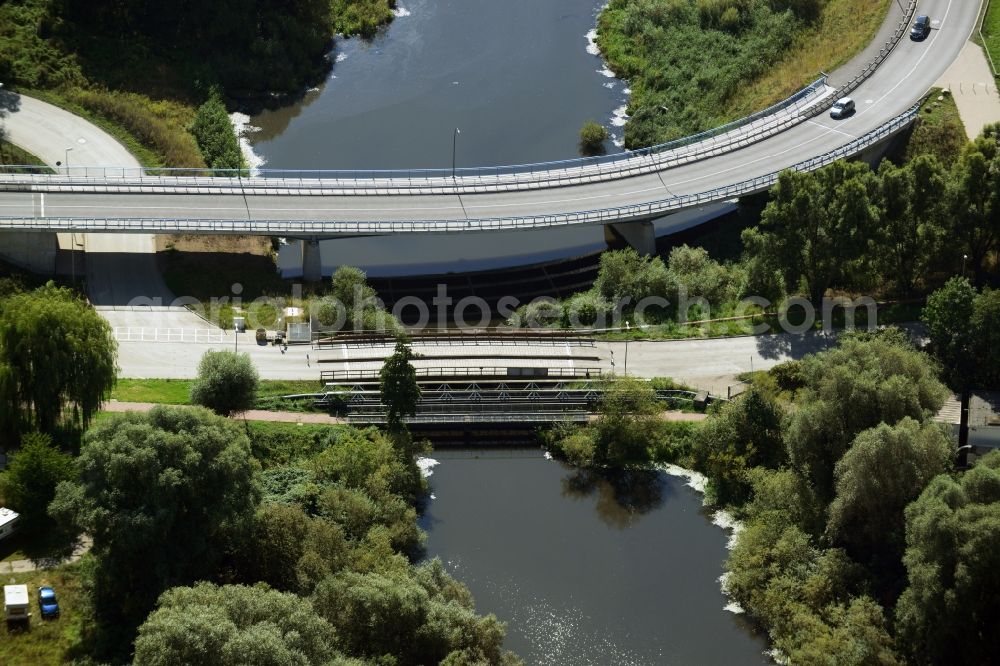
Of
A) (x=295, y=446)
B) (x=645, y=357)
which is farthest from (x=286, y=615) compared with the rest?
(x=645, y=357)

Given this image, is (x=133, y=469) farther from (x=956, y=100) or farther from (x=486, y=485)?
(x=956, y=100)

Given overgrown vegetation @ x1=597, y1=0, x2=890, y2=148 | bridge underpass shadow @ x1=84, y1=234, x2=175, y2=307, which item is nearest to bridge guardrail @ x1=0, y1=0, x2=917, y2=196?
bridge underpass shadow @ x1=84, y1=234, x2=175, y2=307

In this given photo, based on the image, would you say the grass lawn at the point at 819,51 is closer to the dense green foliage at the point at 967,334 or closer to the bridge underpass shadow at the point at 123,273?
the dense green foliage at the point at 967,334

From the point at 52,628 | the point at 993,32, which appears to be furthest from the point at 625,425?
the point at 993,32

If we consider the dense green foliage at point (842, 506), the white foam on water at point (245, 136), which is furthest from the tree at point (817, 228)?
the white foam on water at point (245, 136)

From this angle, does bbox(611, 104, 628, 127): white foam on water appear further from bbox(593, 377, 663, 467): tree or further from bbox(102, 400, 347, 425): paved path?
bbox(102, 400, 347, 425): paved path

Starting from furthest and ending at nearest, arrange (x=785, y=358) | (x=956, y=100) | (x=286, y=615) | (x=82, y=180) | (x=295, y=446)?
1. (x=956, y=100)
2. (x=82, y=180)
3. (x=785, y=358)
4. (x=295, y=446)
5. (x=286, y=615)
